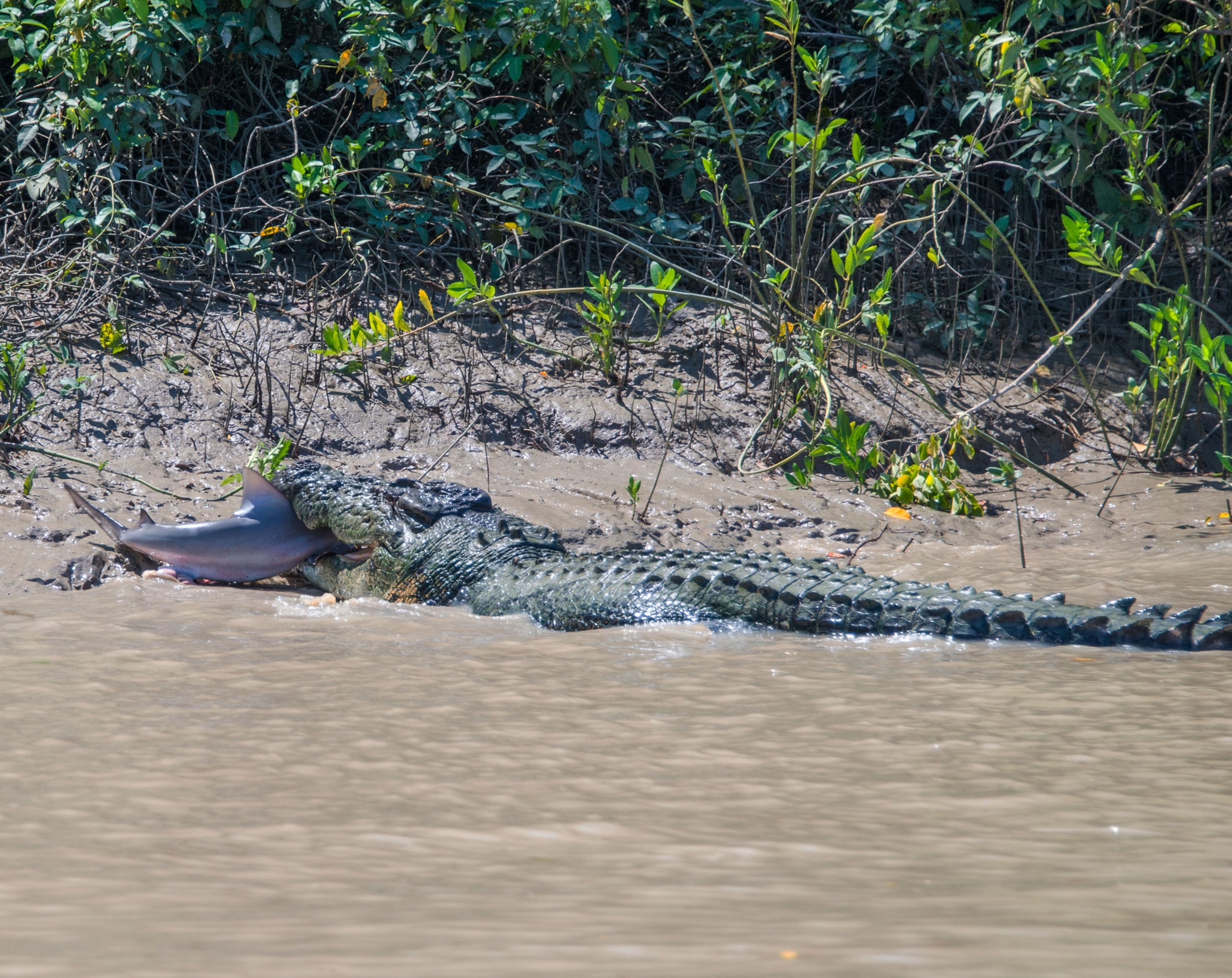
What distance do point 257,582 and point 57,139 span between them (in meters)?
3.65

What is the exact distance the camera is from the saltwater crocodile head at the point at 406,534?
4555 millimetres

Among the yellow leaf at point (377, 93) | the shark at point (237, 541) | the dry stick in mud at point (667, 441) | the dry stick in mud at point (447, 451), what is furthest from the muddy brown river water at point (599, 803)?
the yellow leaf at point (377, 93)

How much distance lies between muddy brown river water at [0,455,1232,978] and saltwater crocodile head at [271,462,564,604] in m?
0.83

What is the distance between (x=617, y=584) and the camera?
13.2ft

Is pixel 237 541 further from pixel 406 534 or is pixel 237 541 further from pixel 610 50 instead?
pixel 610 50

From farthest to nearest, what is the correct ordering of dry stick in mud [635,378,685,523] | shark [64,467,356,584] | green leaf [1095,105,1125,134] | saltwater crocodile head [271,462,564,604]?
dry stick in mud [635,378,685,523] < green leaf [1095,105,1125,134] < saltwater crocodile head [271,462,564,604] < shark [64,467,356,584]

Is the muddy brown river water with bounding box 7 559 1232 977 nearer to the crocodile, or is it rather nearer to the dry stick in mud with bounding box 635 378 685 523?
the crocodile

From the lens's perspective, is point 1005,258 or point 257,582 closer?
point 257,582

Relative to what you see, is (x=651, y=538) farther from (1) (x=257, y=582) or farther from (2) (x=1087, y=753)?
(2) (x=1087, y=753)

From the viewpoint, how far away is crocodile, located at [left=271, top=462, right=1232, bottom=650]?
11.4ft

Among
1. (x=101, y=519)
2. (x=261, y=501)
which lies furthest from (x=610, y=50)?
(x=101, y=519)

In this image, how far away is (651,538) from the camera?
5.07m

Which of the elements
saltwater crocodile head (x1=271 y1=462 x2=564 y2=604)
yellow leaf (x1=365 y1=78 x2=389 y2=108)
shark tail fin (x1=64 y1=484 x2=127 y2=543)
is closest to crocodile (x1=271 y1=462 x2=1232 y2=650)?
saltwater crocodile head (x1=271 y1=462 x2=564 y2=604)

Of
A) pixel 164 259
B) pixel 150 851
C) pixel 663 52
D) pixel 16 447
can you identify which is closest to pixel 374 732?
pixel 150 851
